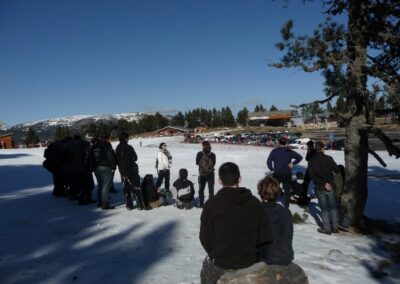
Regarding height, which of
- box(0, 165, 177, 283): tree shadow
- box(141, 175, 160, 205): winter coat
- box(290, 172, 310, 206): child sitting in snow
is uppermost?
box(141, 175, 160, 205): winter coat

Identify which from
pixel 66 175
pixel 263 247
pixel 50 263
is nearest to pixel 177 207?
pixel 66 175

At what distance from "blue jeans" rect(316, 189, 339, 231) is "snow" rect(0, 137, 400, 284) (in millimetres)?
300

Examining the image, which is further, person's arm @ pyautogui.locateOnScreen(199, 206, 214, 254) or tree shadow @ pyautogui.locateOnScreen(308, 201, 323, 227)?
tree shadow @ pyautogui.locateOnScreen(308, 201, 323, 227)

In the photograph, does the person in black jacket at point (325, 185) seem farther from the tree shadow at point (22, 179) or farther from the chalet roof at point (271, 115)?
the chalet roof at point (271, 115)

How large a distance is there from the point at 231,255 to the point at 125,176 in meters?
6.47

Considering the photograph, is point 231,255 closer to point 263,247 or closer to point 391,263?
point 263,247

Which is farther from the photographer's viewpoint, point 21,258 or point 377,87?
point 377,87

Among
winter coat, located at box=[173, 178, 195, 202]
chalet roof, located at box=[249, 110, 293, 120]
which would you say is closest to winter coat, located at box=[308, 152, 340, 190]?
winter coat, located at box=[173, 178, 195, 202]

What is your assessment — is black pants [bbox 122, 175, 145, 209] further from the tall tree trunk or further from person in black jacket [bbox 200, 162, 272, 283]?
person in black jacket [bbox 200, 162, 272, 283]

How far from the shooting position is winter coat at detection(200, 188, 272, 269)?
10.4 ft

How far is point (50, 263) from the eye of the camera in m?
5.62

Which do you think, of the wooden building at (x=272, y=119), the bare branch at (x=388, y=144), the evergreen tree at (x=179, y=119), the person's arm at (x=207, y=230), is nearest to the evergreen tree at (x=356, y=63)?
the bare branch at (x=388, y=144)

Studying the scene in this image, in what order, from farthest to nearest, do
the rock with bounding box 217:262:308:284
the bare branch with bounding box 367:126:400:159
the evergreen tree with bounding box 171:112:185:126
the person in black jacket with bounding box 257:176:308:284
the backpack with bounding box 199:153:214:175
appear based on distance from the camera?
the evergreen tree with bounding box 171:112:185:126, the backpack with bounding box 199:153:214:175, the bare branch with bounding box 367:126:400:159, the person in black jacket with bounding box 257:176:308:284, the rock with bounding box 217:262:308:284

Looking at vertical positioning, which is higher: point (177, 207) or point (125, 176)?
point (125, 176)
